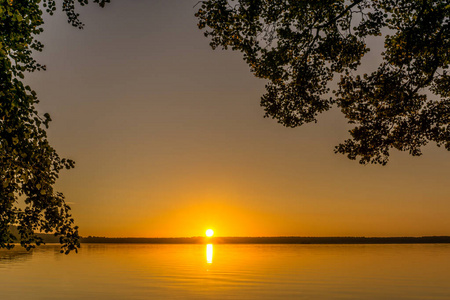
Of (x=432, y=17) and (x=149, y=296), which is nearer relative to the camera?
(x=432, y=17)

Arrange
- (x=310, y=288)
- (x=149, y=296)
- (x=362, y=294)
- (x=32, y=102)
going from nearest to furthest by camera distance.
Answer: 1. (x=32, y=102)
2. (x=149, y=296)
3. (x=362, y=294)
4. (x=310, y=288)

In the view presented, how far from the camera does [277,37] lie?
18.2 meters

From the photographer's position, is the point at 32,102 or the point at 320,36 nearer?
the point at 32,102

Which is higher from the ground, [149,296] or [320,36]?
[320,36]

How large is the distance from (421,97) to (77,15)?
12891 millimetres

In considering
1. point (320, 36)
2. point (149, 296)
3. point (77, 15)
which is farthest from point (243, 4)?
point (149, 296)

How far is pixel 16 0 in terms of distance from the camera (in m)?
12.3

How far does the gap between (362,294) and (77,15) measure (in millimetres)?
33857

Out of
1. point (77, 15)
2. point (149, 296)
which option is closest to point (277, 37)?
point (77, 15)

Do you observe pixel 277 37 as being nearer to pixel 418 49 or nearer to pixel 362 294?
pixel 418 49

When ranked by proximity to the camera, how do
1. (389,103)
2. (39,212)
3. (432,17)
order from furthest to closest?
(389,103), (432,17), (39,212)

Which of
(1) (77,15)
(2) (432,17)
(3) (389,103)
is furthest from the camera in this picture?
(3) (389,103)

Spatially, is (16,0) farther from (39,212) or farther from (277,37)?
(277,37)

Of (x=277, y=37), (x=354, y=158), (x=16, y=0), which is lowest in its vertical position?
(x=354, y=158)
